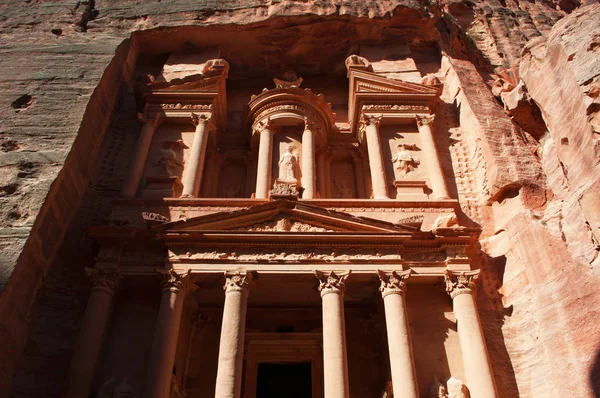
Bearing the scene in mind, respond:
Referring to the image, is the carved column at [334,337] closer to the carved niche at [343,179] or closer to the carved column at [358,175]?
the carved column at [358,175]

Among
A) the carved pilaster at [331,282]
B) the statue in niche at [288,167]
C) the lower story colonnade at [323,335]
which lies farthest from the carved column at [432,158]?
the carved pilaster at [331,282]

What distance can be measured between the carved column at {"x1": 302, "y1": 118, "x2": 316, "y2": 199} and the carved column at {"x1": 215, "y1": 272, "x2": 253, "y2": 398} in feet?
10.5

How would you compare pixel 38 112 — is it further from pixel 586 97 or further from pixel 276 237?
pixel 586 97

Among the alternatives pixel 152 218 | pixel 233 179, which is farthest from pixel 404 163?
pixel 152 218

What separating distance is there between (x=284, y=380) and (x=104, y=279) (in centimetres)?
473

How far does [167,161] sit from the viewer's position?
13461 mm

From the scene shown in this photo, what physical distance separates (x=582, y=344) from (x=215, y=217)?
7.27 metres

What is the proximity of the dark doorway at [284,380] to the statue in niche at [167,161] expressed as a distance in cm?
549

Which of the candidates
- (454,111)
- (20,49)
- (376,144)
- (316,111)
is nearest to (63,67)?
(20,49)

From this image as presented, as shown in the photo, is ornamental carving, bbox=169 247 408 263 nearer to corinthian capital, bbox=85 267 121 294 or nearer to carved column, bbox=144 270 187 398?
carved column, bbox=144 270 187 398

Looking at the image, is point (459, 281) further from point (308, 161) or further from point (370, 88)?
point (370, 88)

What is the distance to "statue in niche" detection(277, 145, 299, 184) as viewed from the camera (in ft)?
43.2

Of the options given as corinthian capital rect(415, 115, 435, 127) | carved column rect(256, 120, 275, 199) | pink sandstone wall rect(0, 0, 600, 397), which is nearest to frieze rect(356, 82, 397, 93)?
corinthian capital rect(415, 115, 435, 127)

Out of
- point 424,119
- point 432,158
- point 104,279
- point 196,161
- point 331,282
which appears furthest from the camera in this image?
point 424,119
